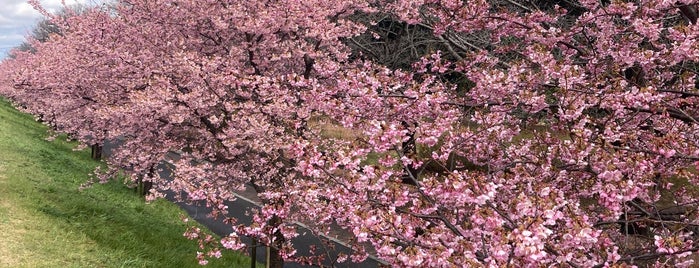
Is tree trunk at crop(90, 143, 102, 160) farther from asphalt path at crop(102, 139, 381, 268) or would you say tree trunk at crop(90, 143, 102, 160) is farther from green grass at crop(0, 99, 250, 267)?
asphalt path at crop(102, 139, 381, 268)

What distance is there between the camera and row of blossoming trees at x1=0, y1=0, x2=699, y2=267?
147 inches

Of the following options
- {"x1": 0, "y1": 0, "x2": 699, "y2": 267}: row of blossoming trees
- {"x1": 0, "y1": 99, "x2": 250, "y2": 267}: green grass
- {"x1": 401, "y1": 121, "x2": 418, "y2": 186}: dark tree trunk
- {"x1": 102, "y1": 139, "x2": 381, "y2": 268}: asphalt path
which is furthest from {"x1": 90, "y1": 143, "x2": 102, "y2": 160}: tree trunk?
{"x1": 401, "y1": 121, "x2": 418, "y2": 186}: dark tree trunk

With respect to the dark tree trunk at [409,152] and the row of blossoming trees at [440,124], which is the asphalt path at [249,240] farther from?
the dark tree trunk at [409,152]

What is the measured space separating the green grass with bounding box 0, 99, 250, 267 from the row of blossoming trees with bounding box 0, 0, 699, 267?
188 centimetres

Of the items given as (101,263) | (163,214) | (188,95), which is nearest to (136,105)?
(188,95)

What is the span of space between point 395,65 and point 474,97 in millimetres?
11206

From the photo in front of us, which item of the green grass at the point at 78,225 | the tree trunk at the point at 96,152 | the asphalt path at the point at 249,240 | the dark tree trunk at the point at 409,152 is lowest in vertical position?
the asphalt path at the point at 249,240

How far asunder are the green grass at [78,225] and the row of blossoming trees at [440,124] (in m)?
1.88

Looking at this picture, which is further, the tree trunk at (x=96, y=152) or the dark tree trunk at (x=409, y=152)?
the tree trunk at (x=96, y=152)

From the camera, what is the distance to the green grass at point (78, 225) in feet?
28.6

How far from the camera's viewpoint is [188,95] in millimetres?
7965

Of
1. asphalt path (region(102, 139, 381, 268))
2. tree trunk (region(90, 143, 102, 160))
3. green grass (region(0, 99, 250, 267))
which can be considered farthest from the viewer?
tree trunk (region(90, 143, 102, 160))

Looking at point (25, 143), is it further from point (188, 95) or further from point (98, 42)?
point (188, 95)

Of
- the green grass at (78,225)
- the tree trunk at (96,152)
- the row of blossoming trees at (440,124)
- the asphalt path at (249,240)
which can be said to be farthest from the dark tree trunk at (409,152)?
the tree trunk at (96,152)
